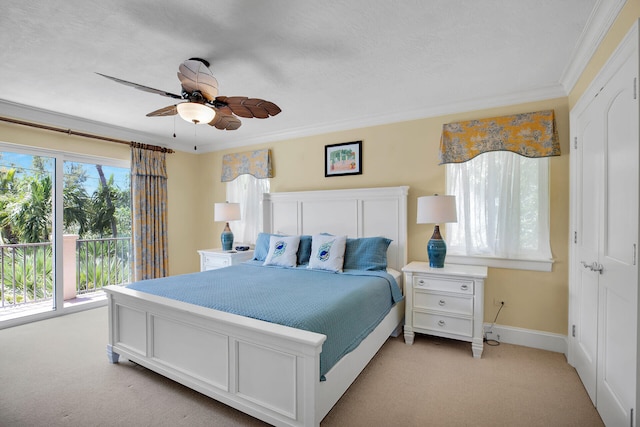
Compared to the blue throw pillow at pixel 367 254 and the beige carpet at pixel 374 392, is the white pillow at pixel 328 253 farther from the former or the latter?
the beige carpet at pixel 374 392

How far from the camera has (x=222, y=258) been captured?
4.24m

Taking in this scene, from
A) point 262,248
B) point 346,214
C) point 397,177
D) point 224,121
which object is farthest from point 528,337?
point 224,121

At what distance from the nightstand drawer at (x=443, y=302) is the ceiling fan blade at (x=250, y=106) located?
215 cm

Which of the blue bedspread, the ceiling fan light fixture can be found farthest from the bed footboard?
the ceiling fan light fixture

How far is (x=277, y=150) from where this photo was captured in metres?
4.48

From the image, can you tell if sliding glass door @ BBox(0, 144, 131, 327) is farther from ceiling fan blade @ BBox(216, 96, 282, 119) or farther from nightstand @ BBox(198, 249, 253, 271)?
ceiling fan blade @ BBox(216, 96, 282, 119)

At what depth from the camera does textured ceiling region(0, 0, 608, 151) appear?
1.77m

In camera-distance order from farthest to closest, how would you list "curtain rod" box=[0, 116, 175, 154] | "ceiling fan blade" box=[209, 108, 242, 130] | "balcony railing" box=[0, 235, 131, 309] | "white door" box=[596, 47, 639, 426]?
"balcony railing" box=[0, 235, 131, 309] < "curtain rod" box=[0, 116, 175, 154] < "ceiling fan blade" box=[209, 108, 242, 130] < "white door" box=[596, 47, 639, 426]

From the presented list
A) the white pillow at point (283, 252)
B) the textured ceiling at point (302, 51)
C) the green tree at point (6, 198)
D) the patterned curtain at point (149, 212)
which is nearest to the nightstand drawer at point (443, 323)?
the white pillow at point (283, 252)

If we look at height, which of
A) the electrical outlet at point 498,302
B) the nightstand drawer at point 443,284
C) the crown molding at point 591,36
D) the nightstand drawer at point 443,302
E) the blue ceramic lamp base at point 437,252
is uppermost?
the crown molding at point 591,36

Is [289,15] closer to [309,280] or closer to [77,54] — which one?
[77,54]

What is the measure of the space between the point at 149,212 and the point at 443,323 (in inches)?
165

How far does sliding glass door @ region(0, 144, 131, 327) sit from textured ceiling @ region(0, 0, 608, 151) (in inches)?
29.5

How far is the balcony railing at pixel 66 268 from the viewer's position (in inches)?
149
